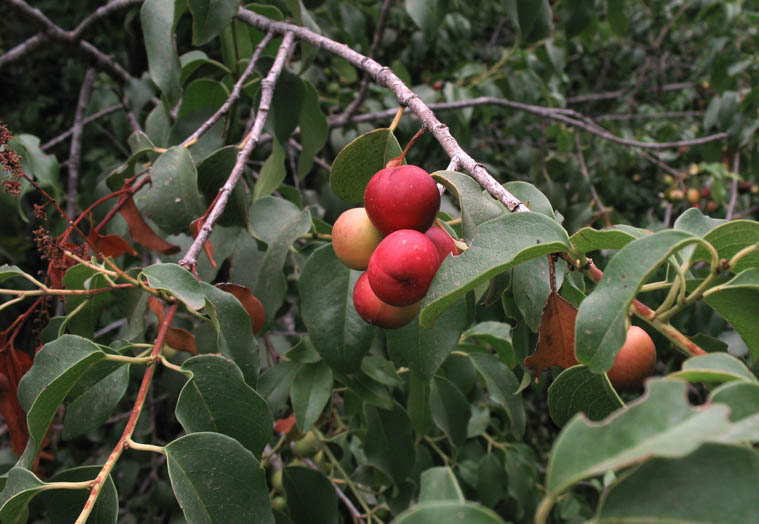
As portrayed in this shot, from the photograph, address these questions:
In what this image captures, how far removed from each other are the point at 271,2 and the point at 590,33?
5.79 feet

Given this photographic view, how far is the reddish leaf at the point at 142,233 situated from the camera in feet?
3.12

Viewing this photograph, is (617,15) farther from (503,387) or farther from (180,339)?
(180,339)

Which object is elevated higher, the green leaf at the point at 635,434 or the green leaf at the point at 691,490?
the green leaf at the point at 635,434

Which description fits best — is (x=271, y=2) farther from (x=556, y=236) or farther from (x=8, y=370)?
(x=556, y=236)

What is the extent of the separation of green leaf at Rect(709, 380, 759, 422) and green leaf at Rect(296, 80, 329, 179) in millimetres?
1007

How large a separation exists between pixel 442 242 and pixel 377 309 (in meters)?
0.11

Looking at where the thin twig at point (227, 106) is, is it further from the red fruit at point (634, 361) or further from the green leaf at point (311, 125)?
the red fruit at point (634, 361)

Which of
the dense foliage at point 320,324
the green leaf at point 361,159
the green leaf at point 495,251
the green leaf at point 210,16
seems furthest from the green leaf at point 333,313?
the green leaf at point 210,16

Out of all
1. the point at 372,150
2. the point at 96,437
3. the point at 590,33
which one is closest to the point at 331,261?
the point at 372,150

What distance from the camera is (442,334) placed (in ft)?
2.51

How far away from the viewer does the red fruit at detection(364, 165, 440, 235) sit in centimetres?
60

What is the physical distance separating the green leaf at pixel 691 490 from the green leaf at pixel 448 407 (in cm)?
91

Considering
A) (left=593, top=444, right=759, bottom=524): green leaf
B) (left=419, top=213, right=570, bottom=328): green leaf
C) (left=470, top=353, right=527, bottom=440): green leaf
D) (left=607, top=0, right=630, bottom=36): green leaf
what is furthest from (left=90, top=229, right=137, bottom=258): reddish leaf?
(left=607, top=0, right=630, bottom=36): green leaf

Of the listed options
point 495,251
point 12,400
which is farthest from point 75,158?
point 495,251
